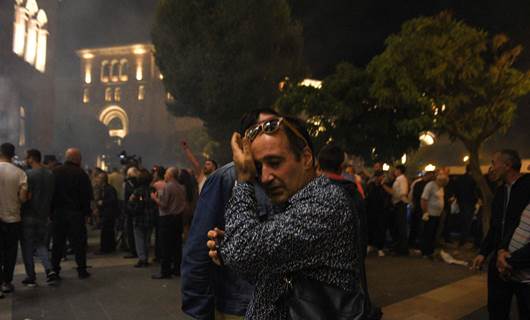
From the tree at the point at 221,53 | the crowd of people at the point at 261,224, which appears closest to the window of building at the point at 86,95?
the tree at the point at 221,53

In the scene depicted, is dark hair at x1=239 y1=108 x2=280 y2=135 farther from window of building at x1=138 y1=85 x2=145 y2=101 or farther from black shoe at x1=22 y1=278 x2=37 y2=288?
window of building at x1=138 y1=85 x2=145 y2=101

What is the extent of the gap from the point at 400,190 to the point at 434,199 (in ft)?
2.91

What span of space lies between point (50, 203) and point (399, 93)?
763 centimetres

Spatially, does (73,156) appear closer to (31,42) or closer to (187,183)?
(187,183)

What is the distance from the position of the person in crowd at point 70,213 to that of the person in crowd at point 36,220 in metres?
0.18

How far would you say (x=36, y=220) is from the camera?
6273 millimetres

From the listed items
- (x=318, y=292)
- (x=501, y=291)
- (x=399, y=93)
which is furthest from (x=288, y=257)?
(x=399, y=93)

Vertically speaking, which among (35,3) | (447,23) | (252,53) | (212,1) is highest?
(35,3)

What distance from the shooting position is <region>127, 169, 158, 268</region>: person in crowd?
795 cm

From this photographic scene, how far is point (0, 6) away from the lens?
30.1 meters

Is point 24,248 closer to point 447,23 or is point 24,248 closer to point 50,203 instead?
point 50,203

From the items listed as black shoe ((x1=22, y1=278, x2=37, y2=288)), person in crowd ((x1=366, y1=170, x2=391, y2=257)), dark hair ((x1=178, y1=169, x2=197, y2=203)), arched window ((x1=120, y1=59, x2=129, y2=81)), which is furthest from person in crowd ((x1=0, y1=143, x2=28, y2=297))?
arched window ((x1=120, y1=59, x2=129, y2=81))

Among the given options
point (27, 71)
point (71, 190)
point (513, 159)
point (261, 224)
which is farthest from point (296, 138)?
point (27, 71)

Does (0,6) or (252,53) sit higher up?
(0,6)
